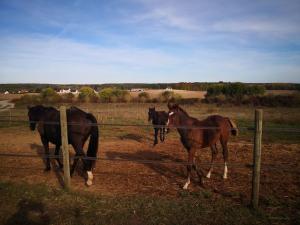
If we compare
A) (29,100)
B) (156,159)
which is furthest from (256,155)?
(29,100)

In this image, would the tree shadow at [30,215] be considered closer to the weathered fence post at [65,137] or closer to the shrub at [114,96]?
the weathered fence post at [65,137]

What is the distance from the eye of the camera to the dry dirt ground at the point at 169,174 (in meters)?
5.92

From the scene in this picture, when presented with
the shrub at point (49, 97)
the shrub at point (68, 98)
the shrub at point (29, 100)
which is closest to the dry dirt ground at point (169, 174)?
the shrub at point (29, 100)

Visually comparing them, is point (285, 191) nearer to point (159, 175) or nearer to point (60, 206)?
point (159, 175)

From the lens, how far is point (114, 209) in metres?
5.08

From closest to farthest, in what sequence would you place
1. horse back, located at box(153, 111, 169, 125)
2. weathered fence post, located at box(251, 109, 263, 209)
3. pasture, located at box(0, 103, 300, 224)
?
1. pasture, located at box(0, 103, 300, 224)
2. weathered fence post, located at box(251, 109, 263, 209)
3. horse back, located at box(153, 111, 169, 125)

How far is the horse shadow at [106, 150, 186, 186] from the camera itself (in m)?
7.30

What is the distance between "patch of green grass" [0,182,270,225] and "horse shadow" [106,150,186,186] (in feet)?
4.42

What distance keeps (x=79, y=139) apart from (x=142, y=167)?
2.36m

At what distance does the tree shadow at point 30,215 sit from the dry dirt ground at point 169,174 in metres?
1.23

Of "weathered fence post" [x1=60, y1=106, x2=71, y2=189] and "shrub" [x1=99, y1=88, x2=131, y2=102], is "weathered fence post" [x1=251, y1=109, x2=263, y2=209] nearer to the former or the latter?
"weathered fence post" [x1=60, y1=106, x2=71, y2=189]

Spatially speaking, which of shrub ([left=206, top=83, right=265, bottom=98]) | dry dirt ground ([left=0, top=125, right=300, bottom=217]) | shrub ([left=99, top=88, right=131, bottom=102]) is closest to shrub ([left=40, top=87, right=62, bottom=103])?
shrub ([left=99, top=88, right=131, bottom=102])

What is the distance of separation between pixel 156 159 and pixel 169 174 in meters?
2.00

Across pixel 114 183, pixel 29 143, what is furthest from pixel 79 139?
pixel 29 143
